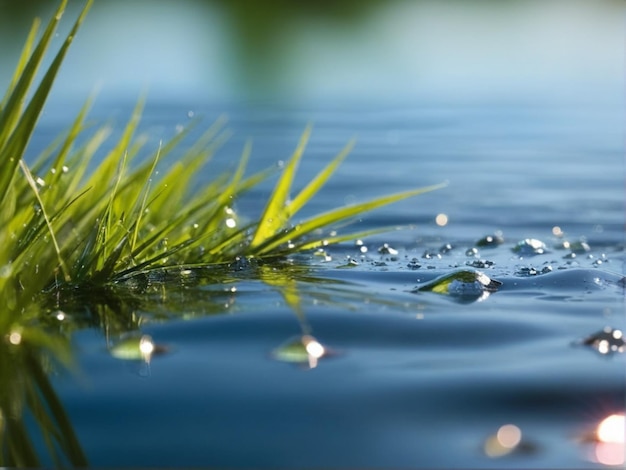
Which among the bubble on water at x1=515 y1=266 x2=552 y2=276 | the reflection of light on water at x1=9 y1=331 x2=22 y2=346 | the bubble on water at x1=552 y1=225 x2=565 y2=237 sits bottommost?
the reflection of light on water at x1=9 y1=331 x2=22 y2=346

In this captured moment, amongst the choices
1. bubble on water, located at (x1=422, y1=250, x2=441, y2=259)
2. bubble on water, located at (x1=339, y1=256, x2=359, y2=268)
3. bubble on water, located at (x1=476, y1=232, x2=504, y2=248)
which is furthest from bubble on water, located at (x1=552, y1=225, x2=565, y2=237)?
bubble on water, located at (x1=339, y1=256, x2=359, y2=268)

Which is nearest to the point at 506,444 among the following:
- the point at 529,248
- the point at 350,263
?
the point at 350,263

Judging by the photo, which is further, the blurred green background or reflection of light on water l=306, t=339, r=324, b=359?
the blurred green background

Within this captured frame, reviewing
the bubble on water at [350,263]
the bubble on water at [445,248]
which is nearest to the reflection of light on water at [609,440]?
the bubble on water at [350,263]

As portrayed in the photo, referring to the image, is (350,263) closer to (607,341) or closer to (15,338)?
(607,341)

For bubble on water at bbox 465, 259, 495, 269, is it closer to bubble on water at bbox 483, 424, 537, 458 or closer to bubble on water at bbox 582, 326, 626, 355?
bubble on water at bbox 582, 326, 626, 355

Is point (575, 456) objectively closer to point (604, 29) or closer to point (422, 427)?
point (422, 427)
